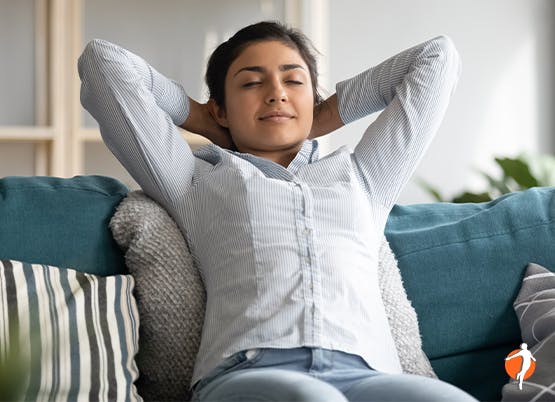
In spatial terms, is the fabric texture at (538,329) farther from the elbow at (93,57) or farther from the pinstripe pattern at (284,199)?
the elbow at (93,57)

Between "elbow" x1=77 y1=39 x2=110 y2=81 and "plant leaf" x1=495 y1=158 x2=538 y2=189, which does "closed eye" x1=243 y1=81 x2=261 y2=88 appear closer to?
"elbow" x1=77 y1=39 x2=110 y2=81

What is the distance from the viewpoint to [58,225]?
5.48 feet

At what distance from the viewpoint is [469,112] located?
A: 13.8 feet

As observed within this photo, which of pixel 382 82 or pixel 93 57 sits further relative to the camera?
pixel 382 82

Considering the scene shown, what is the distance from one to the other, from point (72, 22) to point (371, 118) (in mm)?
1484

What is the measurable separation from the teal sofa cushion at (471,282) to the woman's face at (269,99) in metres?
0.30

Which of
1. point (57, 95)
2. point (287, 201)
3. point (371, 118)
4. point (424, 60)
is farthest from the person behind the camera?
point (371, 118)

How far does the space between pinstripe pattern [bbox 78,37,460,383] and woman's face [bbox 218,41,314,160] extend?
0.06m

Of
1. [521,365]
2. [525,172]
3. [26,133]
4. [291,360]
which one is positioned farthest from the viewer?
[525,172]

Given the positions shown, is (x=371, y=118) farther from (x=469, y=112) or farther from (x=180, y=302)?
(x=180, y=302)

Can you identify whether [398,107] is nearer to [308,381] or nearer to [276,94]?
[276,94]

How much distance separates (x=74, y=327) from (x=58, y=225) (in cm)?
24

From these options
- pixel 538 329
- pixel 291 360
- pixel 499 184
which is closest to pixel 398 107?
pixel 538 329

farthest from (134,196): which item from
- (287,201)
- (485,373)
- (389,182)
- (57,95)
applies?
(57,95)
